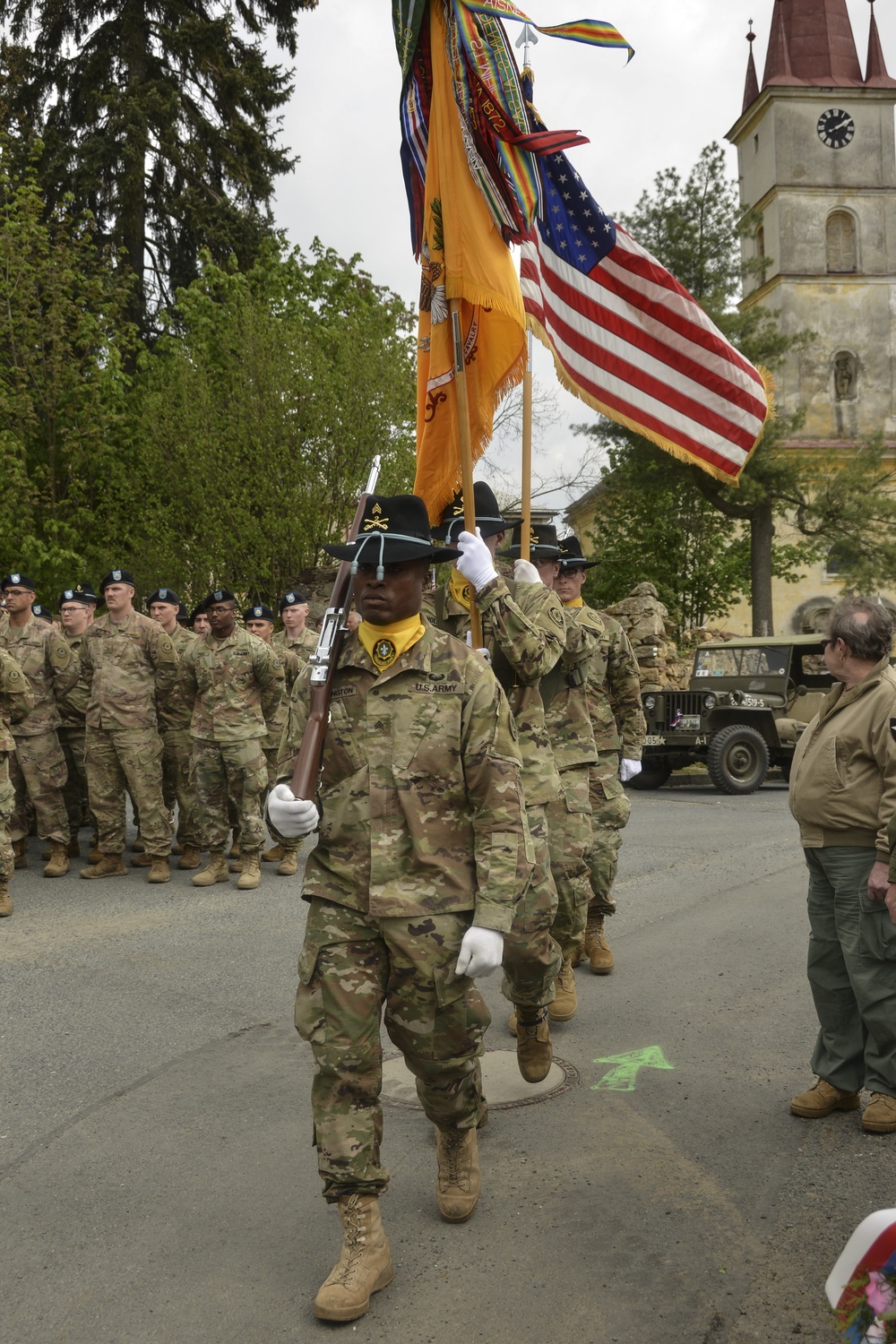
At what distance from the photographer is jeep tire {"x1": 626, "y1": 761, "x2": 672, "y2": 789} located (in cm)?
1678

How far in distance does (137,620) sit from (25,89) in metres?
19.5

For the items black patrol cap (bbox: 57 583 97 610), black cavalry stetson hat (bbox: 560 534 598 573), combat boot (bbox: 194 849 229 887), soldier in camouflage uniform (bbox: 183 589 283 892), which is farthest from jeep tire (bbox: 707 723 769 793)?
black cavalry stetson hat (bbox: 560 534 598 573)

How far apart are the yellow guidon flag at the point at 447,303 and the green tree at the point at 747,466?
2524 cm

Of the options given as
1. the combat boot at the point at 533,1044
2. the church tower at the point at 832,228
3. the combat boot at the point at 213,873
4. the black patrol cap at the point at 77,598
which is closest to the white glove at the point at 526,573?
the combat boot at the point at 533,1044

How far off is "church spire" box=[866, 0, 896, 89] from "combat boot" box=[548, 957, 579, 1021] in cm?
4836

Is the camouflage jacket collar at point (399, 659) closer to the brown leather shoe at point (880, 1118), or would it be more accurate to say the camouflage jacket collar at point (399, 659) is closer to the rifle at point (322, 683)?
the rifle at point (322, 683)

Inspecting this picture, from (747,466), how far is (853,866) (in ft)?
96.2

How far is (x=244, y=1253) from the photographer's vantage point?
136 inches

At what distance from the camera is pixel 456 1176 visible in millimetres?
3623

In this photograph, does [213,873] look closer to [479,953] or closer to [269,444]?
[479,953]

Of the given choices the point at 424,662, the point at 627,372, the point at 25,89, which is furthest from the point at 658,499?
the point at 424,662

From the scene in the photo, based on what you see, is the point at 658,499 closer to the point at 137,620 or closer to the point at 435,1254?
the point at 137,620

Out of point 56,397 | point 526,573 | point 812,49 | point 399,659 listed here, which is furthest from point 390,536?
point 812,49

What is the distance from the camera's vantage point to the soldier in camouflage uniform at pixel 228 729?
9.18 metres
